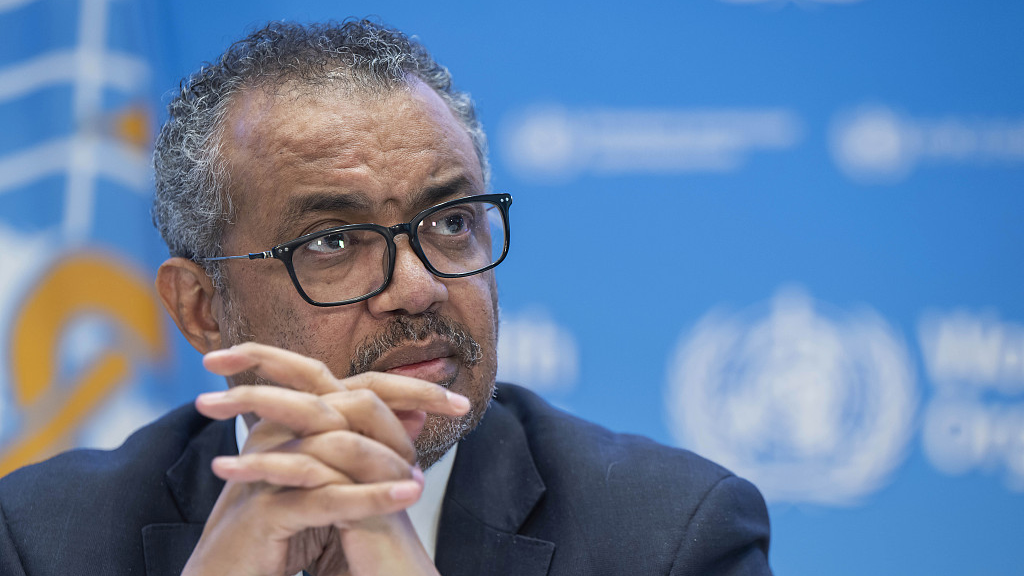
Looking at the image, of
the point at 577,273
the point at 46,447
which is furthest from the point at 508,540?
the point at 46,447

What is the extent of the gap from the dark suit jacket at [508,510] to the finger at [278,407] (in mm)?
757

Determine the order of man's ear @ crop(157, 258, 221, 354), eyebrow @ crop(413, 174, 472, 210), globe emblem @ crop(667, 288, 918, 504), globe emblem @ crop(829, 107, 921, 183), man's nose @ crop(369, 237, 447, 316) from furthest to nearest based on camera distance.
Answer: globe emblem @ crop(829, 107, 921, 183), globe emblem @ crop(667, 288, 918, 504), man's ear @ crop(157, 258, 221, 354), eyebrow @ crop(413, 174, 472, 210), man's nose @ crop(369, 237, 447, 316)

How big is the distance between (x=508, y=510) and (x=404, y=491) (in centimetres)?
75

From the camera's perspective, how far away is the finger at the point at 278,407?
1.35m

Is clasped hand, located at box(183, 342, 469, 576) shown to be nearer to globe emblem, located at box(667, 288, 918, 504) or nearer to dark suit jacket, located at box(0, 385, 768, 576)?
dark suit jacket, located at box(0, 385, 768, 576)

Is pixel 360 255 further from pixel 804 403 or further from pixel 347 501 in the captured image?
pixel 804 403

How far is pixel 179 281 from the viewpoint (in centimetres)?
230

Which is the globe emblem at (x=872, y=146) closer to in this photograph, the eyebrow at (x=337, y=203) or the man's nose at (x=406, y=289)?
the eyebrow at (x=337, y=203)

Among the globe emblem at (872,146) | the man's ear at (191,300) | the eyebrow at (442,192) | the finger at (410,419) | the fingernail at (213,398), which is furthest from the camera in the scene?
the globe emblem at (872,146)

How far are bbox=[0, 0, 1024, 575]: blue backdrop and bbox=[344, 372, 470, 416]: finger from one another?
176 centimetres

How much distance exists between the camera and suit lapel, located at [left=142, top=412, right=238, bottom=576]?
6.84ft

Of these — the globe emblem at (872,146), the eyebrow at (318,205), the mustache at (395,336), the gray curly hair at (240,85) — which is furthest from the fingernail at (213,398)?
the globe emblem at (872,146)

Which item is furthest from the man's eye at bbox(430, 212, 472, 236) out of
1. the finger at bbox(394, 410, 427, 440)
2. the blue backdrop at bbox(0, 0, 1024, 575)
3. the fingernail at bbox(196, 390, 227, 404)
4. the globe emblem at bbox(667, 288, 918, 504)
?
the globe emblem at bbox(667, 288, 918, 504)

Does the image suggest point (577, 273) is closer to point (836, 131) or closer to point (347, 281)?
point (836, 131)
